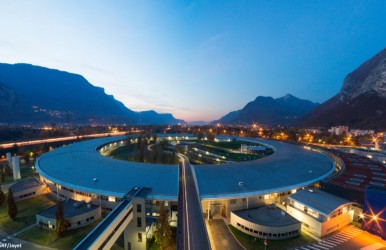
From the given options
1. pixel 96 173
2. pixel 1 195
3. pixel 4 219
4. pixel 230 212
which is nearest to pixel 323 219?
pixel 230 212

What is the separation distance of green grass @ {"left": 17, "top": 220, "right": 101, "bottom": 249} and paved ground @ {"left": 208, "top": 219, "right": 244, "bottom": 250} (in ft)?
70.7

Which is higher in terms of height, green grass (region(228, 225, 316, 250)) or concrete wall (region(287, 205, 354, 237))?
concrete wall (region(287, 205, 354, 237))

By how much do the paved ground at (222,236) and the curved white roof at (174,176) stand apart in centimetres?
476

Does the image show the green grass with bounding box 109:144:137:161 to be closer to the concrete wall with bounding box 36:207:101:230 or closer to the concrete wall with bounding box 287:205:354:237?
the concrete wall with bounding box 36:207:101:230

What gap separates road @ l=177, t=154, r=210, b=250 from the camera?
79.0 ft

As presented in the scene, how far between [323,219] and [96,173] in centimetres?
4566

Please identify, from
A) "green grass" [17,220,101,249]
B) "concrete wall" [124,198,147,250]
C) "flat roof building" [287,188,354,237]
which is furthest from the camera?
"flat roof building" [287,188,354,237]

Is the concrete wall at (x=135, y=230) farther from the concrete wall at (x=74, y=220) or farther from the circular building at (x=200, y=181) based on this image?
the concrete wall at (x=74, y=220)

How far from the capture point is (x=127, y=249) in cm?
2898

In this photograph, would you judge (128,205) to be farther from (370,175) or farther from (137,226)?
(370,175)

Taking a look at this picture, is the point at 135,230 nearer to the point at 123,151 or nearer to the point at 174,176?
the point at 174,176

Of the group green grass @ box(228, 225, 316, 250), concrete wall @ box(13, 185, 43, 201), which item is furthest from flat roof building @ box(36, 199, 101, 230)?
green grass @ box(228, 225, 316, 250)

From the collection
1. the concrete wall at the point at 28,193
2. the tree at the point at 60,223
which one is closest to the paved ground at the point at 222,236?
the tree at the point at 60,223

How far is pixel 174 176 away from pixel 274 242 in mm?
21447
